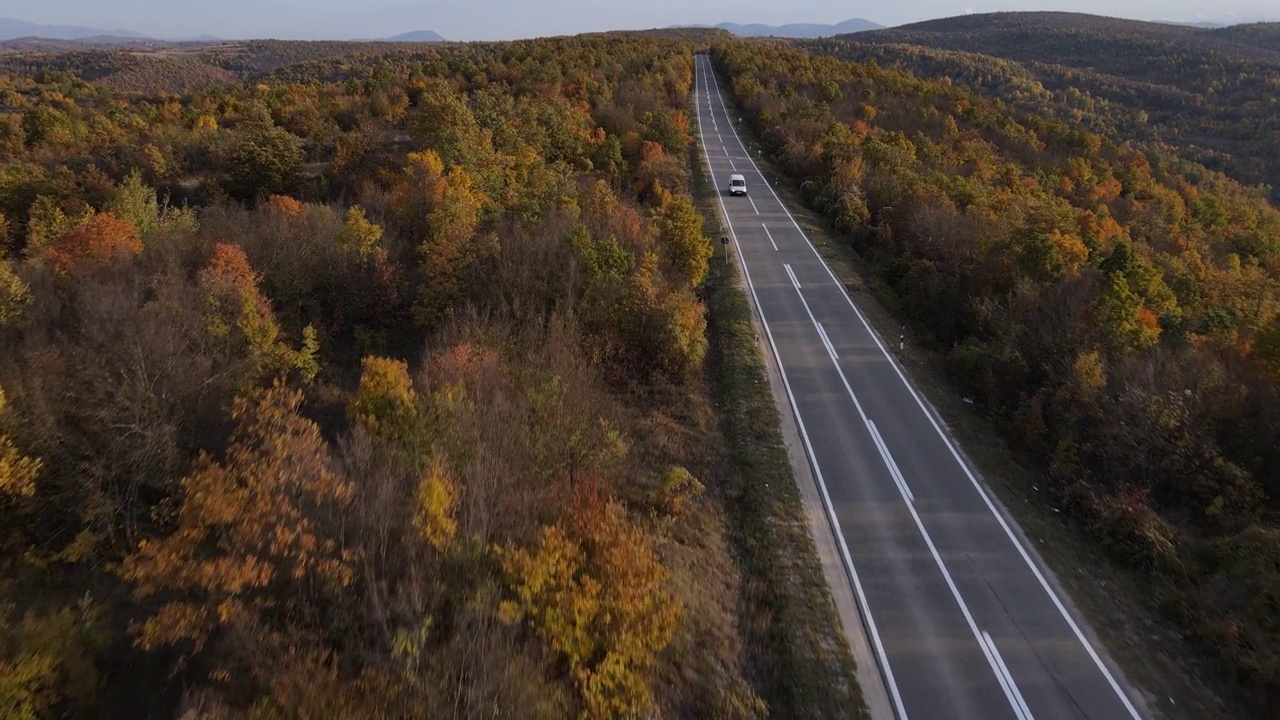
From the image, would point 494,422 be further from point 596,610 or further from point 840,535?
point 840,535

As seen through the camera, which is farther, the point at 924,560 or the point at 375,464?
the point at 924,560

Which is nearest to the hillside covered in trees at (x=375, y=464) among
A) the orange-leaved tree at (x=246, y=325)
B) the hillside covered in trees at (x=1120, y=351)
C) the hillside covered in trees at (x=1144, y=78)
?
the orange-leaved tree at (x=246, y=325)

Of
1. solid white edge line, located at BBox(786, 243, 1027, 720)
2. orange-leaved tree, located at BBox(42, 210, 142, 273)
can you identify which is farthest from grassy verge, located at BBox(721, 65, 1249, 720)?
orange-leaved tree, located at BBox(42, 210, 142, 273)

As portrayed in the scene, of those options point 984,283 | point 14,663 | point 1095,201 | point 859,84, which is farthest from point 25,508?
point 859,84

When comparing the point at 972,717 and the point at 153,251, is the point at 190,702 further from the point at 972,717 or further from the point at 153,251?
the point at 153,251

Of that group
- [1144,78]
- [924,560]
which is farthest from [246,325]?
[1144,78]

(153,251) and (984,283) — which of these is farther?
(984,283)

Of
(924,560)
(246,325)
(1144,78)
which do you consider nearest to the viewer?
(924,560)

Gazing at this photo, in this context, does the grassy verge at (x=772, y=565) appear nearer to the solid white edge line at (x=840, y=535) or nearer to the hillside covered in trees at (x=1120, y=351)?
the solid white edge line at (x=840, y=535)
